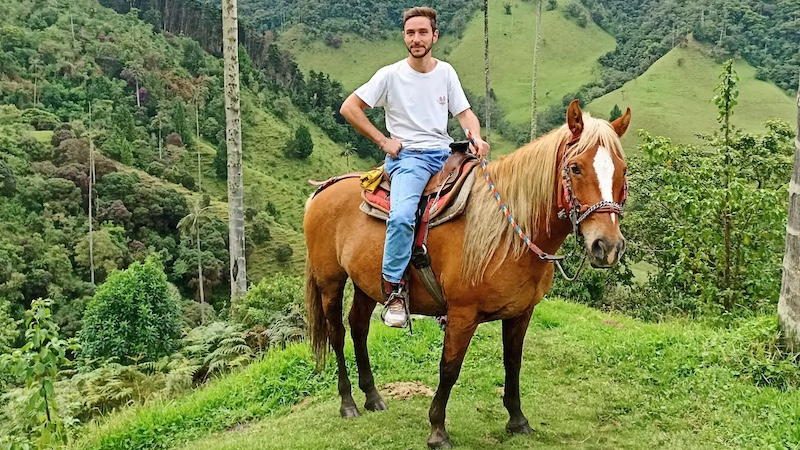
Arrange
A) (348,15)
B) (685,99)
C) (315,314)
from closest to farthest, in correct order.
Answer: (315,314) < (685,99) < (348,15)

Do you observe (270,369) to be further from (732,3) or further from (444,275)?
(732,3)

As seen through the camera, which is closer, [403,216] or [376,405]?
[403,216]

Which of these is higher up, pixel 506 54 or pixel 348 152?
pixel 506 54

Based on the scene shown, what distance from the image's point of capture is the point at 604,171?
3.25 metres

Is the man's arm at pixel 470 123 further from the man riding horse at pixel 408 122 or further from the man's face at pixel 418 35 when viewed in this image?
the man's face at pixel 418 35

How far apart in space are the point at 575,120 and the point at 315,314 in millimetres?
3109

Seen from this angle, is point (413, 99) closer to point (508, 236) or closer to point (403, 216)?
point (403, 216)

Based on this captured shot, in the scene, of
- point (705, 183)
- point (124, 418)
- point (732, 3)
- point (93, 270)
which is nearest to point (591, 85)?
point (732, 3)

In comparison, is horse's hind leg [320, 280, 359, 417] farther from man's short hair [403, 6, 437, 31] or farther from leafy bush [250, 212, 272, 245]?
leafy bush [250, 212, 272, 245]

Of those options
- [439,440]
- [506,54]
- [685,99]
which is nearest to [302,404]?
[439,440]

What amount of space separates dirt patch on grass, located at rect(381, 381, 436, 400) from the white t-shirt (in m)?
2.51

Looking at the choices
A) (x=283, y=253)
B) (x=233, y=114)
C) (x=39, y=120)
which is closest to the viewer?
(x=233, y=114)

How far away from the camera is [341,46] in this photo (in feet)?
395

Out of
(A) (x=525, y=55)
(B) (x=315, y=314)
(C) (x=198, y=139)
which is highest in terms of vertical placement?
(A) (x=525, y=55)
